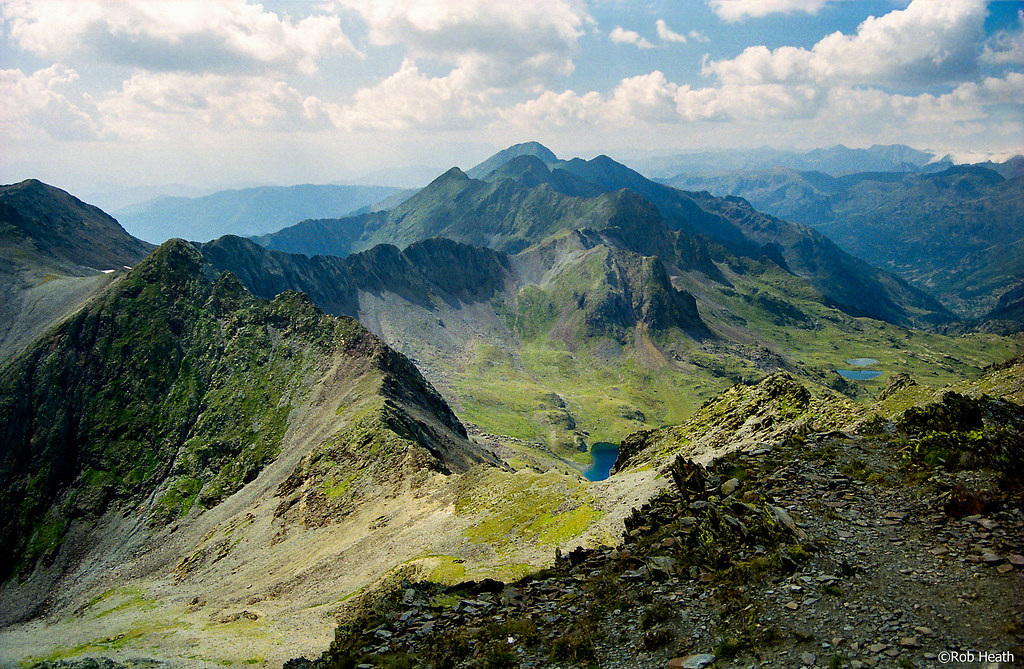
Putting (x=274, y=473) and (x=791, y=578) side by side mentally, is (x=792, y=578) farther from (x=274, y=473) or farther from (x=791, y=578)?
(x=274, y=473)

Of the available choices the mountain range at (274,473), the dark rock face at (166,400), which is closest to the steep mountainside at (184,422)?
the dark rock face at (166,400)

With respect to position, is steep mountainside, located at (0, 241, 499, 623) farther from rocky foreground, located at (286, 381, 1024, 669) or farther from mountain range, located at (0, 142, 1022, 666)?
rocky foreground, located at (286, 381, 1024, 669)

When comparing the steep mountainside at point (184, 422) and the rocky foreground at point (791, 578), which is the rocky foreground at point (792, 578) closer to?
the rocky foreground at point (791, 578)

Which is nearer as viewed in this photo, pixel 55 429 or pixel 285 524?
pixel 285 524

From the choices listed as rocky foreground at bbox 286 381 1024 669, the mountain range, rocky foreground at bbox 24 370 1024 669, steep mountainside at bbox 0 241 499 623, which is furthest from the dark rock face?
rocky foreground at bbox 286 381 1024 669

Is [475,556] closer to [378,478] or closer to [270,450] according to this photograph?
[378,478]

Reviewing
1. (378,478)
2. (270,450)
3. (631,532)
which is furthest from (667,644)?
(270,450)
